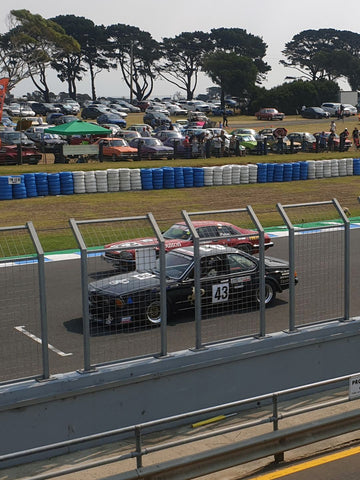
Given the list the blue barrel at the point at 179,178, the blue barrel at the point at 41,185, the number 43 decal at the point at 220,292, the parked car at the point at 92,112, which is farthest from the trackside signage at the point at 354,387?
the parked car at the point at 92,112

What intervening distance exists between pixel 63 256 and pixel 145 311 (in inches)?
443

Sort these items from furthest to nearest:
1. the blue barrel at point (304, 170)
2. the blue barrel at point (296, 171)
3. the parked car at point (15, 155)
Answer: the parked car at point (15, 155)
the blue barrel at point (304, 170)
the blue barrel at point (296, 171)

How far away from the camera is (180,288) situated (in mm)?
10883

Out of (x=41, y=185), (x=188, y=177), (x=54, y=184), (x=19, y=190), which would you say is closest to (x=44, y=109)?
(x=188, y=177)

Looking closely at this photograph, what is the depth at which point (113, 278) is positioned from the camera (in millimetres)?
9469

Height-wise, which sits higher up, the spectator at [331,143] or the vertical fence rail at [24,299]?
the spectator at [331,143]

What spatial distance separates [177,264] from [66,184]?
1896cm

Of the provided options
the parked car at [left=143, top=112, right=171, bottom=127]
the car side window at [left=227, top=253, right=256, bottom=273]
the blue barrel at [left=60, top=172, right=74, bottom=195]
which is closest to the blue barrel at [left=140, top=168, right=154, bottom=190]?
the blue barrel at [left=60, top=172, right=74, bottom=195]

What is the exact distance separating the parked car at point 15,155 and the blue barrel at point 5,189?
336 inches

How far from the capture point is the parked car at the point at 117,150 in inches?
1609

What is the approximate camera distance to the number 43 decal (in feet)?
33.5

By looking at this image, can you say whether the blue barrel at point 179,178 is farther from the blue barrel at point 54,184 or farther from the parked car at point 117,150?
Answer: the parked car at point 117,150

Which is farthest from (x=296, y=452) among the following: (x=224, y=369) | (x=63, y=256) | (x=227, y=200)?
(x=227, y=200)

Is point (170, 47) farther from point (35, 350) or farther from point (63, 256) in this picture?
point (35, 350)
